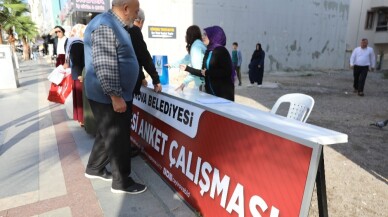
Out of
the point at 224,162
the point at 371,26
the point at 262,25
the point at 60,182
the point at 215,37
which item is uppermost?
the point at 371,26

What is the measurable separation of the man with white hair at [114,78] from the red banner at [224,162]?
47cm

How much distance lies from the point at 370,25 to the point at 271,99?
75.3 feet

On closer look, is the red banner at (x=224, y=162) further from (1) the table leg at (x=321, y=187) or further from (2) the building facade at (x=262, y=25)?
(2) the building facade at (x=262, y=25)

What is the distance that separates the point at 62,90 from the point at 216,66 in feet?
11.7

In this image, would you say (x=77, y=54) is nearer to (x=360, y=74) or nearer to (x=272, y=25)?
(x=360, y=74)

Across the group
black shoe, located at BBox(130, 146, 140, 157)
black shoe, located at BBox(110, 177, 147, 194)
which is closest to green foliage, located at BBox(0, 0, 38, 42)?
black shoe, located at BBox(130, 146, 140, 157)

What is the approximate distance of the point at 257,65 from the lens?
11461mm

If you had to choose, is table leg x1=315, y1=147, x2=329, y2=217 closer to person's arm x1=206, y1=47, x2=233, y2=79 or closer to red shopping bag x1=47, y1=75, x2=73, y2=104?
person's arm x1=206, y1=47, x2=233, y2=79

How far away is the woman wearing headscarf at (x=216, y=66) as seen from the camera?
326 cm

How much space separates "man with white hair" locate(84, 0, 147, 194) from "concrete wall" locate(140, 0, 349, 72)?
39.0 ft

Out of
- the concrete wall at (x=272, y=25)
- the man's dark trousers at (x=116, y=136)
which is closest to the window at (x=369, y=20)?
the concrete wall at (x=272, y=25)

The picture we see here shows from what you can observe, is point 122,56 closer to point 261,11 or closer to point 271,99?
point 271,99

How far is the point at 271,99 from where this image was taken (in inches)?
344

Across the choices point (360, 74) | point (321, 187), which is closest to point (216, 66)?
point (321, 187)
